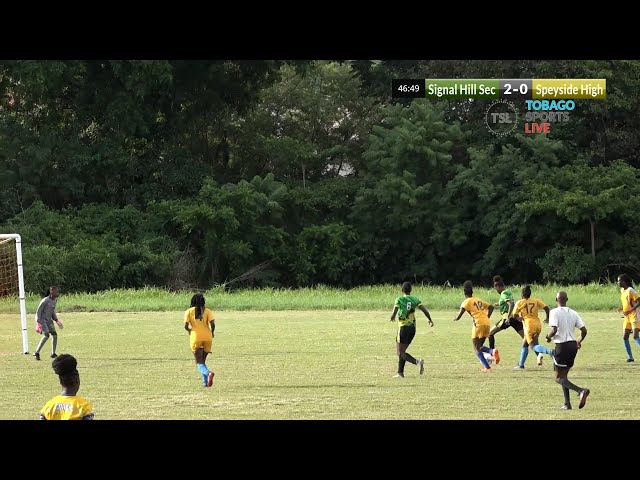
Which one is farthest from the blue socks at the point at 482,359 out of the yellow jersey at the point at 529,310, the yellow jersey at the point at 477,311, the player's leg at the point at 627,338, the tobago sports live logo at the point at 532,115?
the tobago sports live logo at the point at 532,115

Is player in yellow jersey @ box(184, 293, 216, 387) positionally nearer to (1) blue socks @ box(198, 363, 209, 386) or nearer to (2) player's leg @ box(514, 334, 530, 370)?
(1) blue socks @ box(198, 363, 209, 386)

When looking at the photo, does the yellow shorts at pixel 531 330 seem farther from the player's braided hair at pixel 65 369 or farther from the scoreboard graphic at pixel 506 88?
the scoreboard graphic at pixel 506 88

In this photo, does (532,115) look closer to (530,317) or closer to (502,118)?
(502,118)

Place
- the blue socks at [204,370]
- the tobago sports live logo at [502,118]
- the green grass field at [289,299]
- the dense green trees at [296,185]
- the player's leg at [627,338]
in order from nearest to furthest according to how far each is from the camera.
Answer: the blue socks at [204,370] < the player's leg at [627,338] < the green grass field at [289,299] < the dense green trees at [296,185] < the tobago sports live logo at [502,118]

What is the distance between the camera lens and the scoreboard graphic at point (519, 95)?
4622 cm

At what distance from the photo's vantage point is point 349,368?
1952 centimetres

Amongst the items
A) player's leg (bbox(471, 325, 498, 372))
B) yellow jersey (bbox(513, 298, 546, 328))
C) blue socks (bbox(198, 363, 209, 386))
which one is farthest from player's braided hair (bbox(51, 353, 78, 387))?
yellow jersey (bbox(513, 298, 546, 328))

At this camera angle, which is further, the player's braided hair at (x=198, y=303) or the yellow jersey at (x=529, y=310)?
the yellow jersey at (x=529, y=310)

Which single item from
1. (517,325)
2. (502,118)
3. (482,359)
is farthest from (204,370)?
(502,118)

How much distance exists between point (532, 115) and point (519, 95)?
1.07 meters

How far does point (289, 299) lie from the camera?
38.2m

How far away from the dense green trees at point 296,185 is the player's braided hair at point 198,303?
27903 mm

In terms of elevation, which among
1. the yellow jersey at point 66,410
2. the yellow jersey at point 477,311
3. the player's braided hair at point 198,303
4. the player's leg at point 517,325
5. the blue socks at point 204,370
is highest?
the player's braided hair at point 198,303
